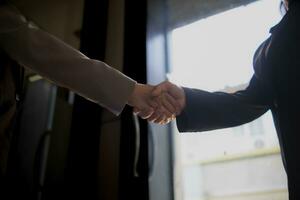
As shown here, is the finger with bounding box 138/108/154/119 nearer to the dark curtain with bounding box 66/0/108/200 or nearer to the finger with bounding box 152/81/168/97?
the finger with bounding box 152/81/168/97

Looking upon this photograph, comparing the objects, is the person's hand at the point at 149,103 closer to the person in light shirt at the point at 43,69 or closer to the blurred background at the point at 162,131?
A: the person in light shirt at the point at 43,69

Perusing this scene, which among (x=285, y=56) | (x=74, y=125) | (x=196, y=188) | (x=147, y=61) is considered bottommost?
(x=196, y=188)

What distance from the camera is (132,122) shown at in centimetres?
154

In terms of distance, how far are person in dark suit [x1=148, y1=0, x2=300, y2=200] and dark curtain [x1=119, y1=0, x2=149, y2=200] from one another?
46 cm

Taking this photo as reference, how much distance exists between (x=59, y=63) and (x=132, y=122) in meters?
0.70

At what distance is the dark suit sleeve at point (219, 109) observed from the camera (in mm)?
926

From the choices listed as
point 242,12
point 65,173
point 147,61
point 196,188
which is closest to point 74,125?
point 65,173

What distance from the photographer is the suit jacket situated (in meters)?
0.75

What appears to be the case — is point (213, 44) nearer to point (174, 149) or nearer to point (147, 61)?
point (147, 61)

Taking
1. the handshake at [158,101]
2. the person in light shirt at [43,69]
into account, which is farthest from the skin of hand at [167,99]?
the person in light shirt at [43,69]

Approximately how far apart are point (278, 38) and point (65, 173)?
1108 mm

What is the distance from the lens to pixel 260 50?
923 millimetres

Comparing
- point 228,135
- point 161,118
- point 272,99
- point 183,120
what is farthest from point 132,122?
point 272,99

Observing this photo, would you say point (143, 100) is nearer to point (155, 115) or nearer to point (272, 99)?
point (155, 115)
